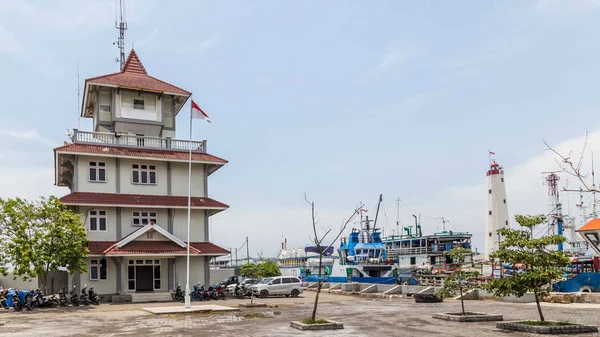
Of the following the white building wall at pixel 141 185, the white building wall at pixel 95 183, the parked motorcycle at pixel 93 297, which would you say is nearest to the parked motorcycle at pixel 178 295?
the parked motorcycle at pixel 93 297

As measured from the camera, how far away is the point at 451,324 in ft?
65.0

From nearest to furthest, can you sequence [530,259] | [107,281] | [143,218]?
[530,259] < [107,281] < [143,218]

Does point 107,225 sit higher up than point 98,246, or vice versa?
point 107,225

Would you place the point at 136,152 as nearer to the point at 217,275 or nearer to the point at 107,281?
the point at 107,281

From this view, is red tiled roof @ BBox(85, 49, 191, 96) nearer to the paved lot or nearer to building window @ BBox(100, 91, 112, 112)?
building window @ BBox(100, 91, 112, 112)

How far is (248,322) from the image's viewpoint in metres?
21.6

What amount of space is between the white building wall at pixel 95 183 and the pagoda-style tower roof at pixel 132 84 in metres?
5.40

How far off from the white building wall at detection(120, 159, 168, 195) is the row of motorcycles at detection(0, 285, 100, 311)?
22.8 ft

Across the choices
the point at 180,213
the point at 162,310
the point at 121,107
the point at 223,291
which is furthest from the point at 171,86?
the point at 162,310

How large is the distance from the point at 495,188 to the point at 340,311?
35119mm

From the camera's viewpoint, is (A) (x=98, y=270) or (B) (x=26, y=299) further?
(A) (x=98, y=270)

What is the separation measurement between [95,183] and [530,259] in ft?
88.8

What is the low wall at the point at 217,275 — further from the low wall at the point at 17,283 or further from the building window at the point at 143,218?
the low wall at the point at 17,283

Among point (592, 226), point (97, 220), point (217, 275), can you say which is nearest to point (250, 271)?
point (217, 275)
